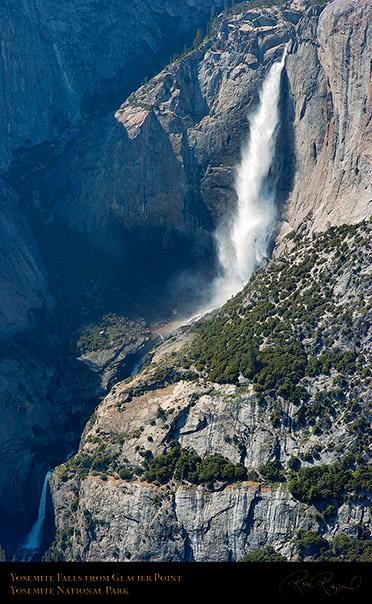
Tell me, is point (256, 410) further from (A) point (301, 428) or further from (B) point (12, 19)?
(B) point (12, 19)

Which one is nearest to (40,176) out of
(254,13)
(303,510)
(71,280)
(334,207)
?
(71,280)

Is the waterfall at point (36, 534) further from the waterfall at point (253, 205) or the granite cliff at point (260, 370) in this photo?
the waterfall at point (253, 205)

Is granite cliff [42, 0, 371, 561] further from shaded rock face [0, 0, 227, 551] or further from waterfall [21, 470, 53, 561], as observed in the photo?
shaded rock face [0, 0, 227, 551]

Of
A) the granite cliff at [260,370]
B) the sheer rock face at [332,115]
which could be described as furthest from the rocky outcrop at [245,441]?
the sheer rock face at [332,115]
